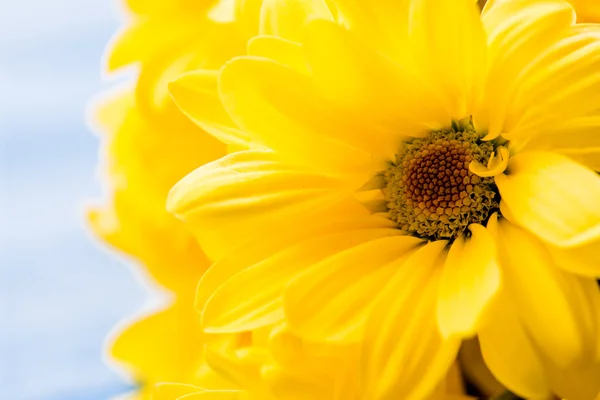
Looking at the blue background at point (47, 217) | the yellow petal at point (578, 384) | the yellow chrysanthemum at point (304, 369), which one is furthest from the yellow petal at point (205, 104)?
the blue background at point (47, 217)

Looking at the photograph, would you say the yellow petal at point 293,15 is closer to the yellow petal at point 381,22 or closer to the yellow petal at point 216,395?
the yellow petal at point 381,22

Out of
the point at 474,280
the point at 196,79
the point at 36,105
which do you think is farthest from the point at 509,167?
the point at 36,105

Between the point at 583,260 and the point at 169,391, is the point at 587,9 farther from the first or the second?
the point at 169,391

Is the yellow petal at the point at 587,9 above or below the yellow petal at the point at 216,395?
above

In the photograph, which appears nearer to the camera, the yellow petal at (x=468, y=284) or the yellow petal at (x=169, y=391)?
the yellow petal at (x=468, y=284)

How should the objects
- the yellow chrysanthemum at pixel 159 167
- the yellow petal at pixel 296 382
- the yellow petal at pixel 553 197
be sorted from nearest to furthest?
the yellow petal at pixel 553 197
the yellow petal at pixel 296 382
the yellow chrysanthemum at pixel 159 167

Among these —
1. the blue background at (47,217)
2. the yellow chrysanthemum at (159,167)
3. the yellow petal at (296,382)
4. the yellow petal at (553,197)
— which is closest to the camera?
the yellow petal at (553,197)

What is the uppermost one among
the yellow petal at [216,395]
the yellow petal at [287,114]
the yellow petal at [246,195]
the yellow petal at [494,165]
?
the yellow petal at [287,114]

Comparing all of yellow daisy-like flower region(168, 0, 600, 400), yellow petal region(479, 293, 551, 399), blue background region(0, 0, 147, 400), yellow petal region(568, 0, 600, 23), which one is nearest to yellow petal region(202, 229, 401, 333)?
yellow daisy-like flower region(168, 0, 600, 400)

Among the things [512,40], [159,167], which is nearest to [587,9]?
[512,40]
